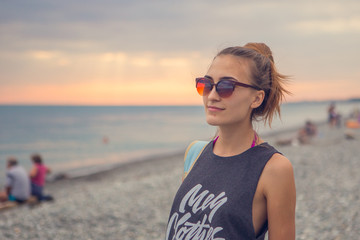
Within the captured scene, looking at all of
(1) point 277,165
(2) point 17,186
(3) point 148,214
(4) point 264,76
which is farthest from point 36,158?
(1) point 277,165

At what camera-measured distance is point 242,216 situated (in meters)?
1.81

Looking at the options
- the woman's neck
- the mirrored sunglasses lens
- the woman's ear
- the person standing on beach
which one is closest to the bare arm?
the person standing on beach

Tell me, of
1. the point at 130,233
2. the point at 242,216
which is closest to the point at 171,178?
the point at 130,233

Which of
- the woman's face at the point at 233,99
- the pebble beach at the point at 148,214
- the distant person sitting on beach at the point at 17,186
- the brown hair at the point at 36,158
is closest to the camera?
the woman's face at the point at 233,99

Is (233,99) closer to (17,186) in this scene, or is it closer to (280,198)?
(280,198)

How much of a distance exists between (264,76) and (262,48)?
19 centimetres

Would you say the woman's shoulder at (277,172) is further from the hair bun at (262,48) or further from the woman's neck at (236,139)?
the hair bun at (262,48)

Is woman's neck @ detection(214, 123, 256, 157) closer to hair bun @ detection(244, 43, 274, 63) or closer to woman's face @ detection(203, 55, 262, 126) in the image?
woman's face @ detection(203, 55, 262, 126)

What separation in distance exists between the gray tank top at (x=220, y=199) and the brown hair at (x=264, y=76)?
21cm

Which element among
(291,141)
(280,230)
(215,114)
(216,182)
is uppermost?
(215,114)

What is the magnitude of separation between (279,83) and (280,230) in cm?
80

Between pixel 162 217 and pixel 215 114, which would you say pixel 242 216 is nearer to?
pixel 215 114

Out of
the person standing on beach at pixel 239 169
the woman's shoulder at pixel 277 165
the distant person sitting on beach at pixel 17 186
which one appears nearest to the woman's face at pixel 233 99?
the person standing on beach at pixel 239 169

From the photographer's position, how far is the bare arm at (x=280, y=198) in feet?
5.79
